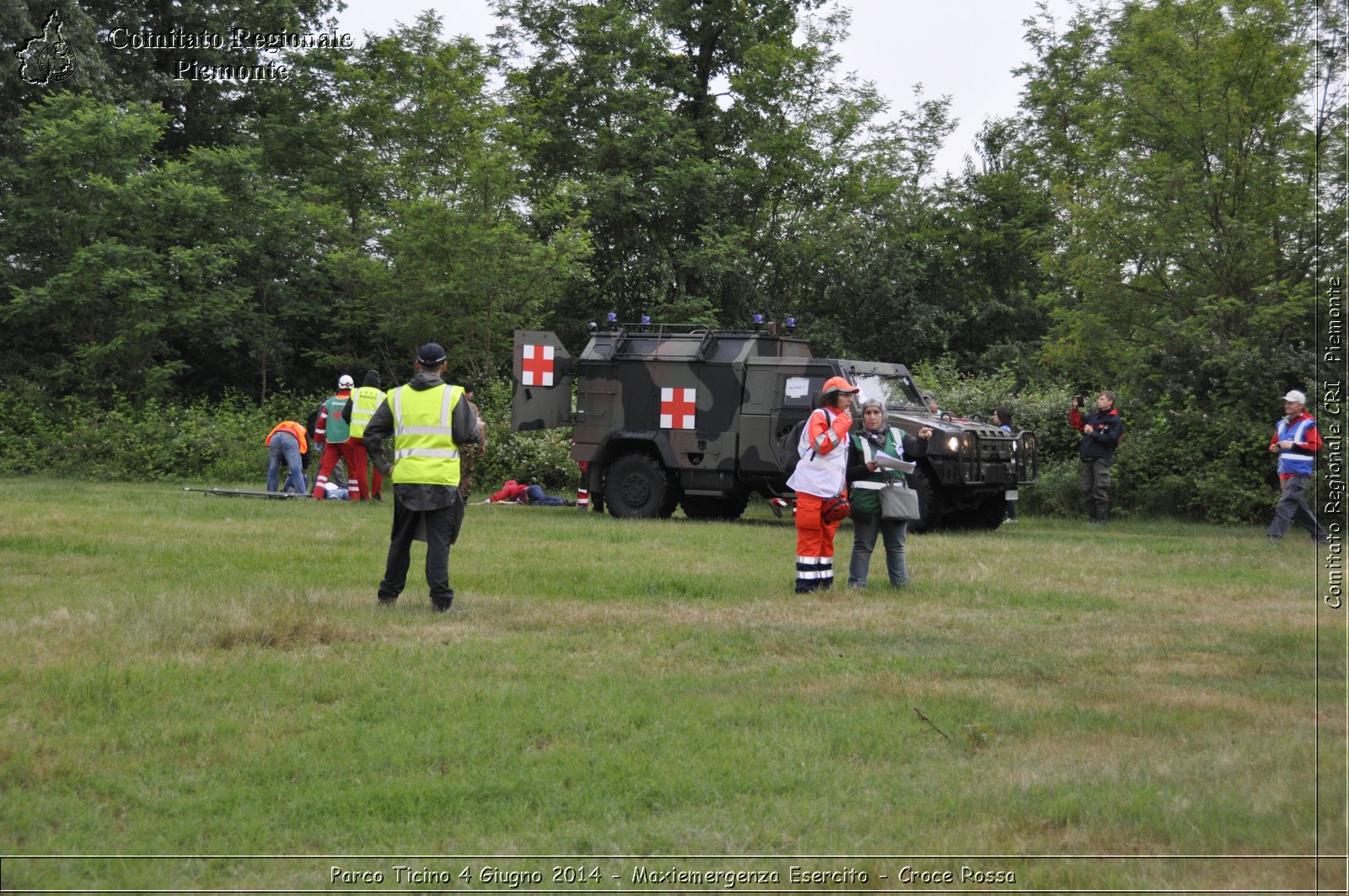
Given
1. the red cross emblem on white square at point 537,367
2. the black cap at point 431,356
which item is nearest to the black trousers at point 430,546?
the black cap at point 431,356

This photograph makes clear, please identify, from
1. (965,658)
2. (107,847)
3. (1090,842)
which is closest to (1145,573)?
(965,658)

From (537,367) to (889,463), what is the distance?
8620mm

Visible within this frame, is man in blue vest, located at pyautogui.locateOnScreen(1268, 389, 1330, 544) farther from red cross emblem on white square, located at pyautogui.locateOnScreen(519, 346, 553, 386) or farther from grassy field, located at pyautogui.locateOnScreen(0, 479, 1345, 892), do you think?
red cross emblem on white square, located at pyautogui.locateOnScreen(519, 346, 553, 386)

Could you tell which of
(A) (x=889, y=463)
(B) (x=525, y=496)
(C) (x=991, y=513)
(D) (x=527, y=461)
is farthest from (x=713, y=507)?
(A) (x=889, y=463)

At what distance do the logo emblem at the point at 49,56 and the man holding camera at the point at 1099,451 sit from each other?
2189 cm

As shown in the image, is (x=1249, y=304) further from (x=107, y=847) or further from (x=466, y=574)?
(x=107, y=847)

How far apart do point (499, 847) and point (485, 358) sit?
23.1 m

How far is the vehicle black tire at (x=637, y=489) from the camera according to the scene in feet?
58.2

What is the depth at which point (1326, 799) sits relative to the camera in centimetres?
430

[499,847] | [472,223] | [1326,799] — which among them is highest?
[472,223]

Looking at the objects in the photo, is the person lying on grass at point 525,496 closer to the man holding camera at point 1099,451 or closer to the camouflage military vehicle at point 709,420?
the camouflage military vehicle at point 709,420

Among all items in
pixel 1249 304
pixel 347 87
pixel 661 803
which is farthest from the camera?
pixel 347 87

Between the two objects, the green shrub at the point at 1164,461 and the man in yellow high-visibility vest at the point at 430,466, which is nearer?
the man in yellow high-visibility vest at the point at 430,466

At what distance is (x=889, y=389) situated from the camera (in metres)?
17.6
